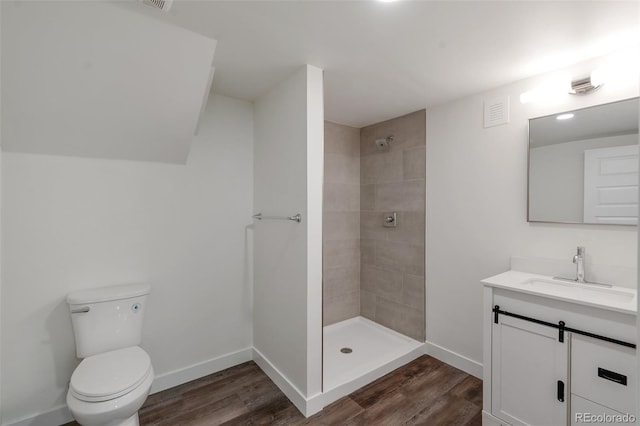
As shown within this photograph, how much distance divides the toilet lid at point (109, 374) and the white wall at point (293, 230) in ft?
2.91

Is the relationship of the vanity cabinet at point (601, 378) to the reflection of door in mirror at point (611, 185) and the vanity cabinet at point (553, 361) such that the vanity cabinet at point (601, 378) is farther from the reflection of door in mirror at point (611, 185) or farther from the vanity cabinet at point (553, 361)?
the reflection of door in mirror at point (611, 185)

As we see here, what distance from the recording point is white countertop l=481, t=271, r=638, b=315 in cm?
137

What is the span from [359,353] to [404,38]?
2.44 metres

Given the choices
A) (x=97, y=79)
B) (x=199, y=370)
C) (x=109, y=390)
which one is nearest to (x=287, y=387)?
(x=199, y=370)

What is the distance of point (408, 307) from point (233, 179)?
2028 millimetres

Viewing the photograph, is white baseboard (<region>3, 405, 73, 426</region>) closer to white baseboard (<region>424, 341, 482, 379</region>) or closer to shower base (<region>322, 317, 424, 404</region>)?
shower base (<region>322, 317, 424, 404</region>)

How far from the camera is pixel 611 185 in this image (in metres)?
1.69

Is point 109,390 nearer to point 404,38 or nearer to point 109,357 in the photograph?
point 109,357

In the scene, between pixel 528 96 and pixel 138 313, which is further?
pixel 528 96

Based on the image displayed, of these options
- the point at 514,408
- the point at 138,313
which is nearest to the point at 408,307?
the point at 514,408

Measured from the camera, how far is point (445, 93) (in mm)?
2301

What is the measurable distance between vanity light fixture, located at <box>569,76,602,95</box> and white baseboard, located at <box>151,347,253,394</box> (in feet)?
9.98

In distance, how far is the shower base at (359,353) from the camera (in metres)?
2.13

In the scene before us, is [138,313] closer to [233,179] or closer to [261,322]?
[261,322]
